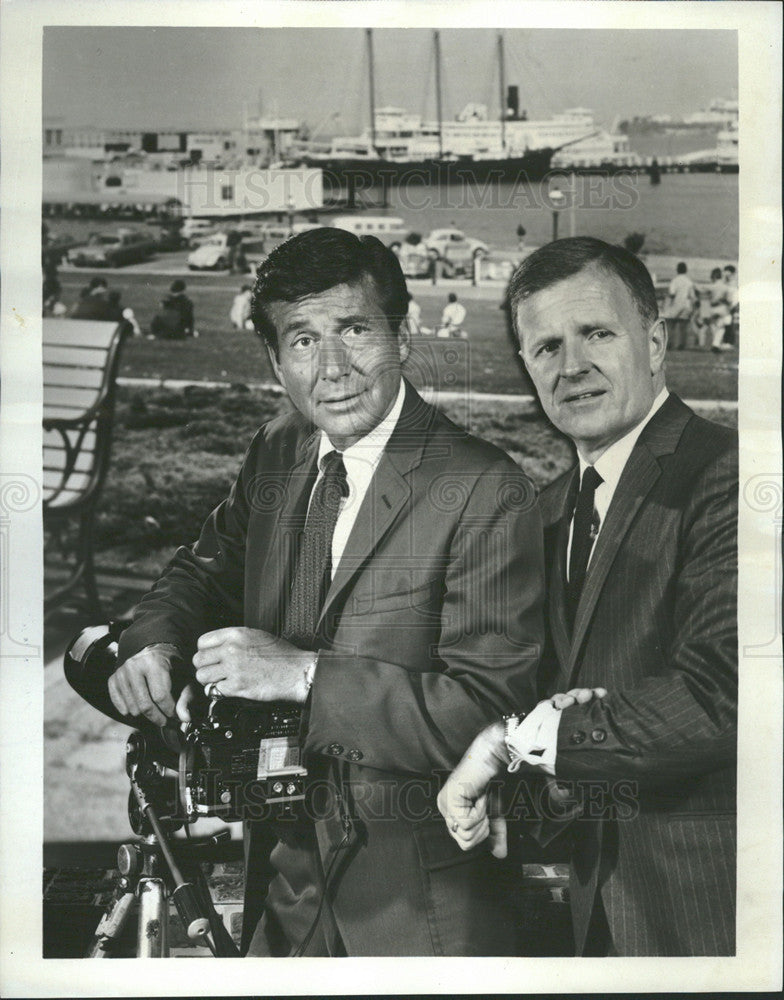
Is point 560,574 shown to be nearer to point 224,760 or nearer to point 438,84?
point 224,760

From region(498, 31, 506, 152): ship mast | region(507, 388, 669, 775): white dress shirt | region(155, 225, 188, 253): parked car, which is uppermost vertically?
region(498, 31, 506, 152): ship mast

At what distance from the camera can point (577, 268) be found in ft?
6.77

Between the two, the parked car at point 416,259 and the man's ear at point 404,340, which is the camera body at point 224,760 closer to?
the man's ear at point 404,340

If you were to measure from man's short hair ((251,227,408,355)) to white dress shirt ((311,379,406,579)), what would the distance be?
0.57ft

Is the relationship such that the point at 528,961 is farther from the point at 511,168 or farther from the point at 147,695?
the point at 511,168

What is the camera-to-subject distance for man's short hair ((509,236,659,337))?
2068mm

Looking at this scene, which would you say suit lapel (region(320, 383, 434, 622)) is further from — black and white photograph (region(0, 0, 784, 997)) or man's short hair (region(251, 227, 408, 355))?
man's short hair (region(251, 227, 408, 355))

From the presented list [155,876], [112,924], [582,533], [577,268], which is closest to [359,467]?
[582,533]

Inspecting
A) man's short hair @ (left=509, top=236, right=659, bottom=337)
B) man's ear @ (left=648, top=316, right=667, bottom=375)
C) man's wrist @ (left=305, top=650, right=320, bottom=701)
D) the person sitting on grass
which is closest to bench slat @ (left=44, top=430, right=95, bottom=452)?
the person sitting on grass

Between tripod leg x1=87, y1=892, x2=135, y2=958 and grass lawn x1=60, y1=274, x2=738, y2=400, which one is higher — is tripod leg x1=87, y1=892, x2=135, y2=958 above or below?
below

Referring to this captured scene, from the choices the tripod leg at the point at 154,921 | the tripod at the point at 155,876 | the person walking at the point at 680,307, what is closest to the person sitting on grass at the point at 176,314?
the tripod at the point at 155,876

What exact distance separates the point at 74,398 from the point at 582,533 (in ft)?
3.27

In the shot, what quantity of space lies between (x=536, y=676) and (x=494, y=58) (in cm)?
118

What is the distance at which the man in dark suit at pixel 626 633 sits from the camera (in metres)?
2.00
